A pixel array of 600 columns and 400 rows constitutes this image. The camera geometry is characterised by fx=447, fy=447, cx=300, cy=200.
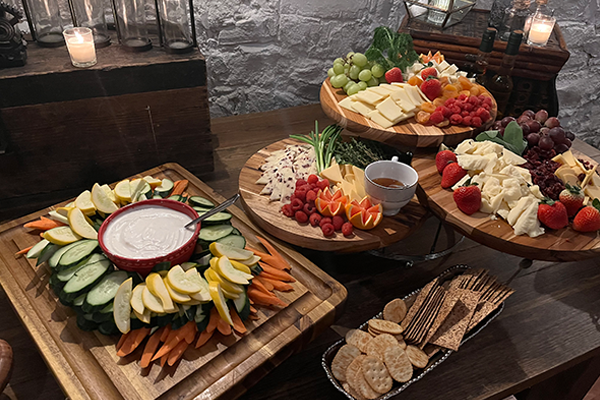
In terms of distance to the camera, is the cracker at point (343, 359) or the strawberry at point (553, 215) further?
the strawberry at point (553, 215)

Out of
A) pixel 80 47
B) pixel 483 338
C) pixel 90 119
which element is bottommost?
pixel 483 338

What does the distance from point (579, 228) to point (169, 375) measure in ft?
3.48

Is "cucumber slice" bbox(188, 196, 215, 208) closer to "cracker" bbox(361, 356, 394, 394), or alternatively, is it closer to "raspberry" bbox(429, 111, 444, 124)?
"cracker" bbox(361, 356, 394, 394)

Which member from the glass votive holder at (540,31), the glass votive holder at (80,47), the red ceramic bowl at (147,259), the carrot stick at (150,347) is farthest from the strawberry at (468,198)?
the glass votive holder at (80,47)

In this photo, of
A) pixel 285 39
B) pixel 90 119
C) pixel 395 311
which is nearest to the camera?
pixel 395 311

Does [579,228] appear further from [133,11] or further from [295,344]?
[133,11]

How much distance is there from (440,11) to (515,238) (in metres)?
1.09

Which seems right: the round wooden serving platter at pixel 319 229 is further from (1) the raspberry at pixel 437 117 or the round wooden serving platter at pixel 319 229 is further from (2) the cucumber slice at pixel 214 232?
(1) the raspberry at pixel 437 117

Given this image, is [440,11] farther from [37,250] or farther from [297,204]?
[37,250]

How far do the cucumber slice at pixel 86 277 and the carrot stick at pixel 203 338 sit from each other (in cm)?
26

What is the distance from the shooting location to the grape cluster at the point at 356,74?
1.67 metres

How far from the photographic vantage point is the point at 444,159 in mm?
1333

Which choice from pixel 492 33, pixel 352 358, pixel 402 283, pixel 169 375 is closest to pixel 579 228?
pixel 402 283

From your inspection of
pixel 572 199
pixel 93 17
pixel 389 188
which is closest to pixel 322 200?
pixel 389 188
